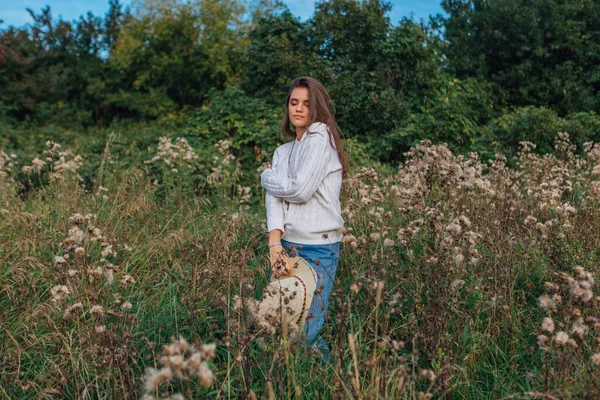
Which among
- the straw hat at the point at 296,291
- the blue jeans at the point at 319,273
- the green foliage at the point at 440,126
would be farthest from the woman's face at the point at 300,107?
the green foliage at the point at 440,126

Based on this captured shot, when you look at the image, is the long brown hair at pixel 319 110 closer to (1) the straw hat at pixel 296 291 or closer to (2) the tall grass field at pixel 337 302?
(2) the tall grass field at pixel 337 302

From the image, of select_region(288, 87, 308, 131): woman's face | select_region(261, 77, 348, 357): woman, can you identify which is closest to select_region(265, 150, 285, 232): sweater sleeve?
select_region(261, 77, 348, 357): woman

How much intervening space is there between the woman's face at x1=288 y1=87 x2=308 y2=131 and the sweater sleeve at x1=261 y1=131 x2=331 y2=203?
7.5 inches

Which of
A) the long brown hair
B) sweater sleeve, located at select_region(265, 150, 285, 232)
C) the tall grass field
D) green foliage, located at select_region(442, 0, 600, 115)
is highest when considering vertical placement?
green foliage, located at select_region(442, 0, 600, 115)

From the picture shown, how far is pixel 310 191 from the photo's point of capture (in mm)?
3049

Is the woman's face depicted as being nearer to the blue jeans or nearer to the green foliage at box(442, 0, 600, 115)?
the blue jeans

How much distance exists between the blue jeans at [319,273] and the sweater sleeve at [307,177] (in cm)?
29

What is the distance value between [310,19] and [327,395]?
10.5 meters

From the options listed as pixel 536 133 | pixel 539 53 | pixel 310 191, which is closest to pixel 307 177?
pixel 310 191

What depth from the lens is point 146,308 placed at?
350cm

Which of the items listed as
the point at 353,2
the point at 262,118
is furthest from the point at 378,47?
the point at 262,118

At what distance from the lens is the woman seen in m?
3.04

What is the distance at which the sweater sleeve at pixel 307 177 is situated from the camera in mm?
3025

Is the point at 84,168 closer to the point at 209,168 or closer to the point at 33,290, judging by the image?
the point at 209,168
